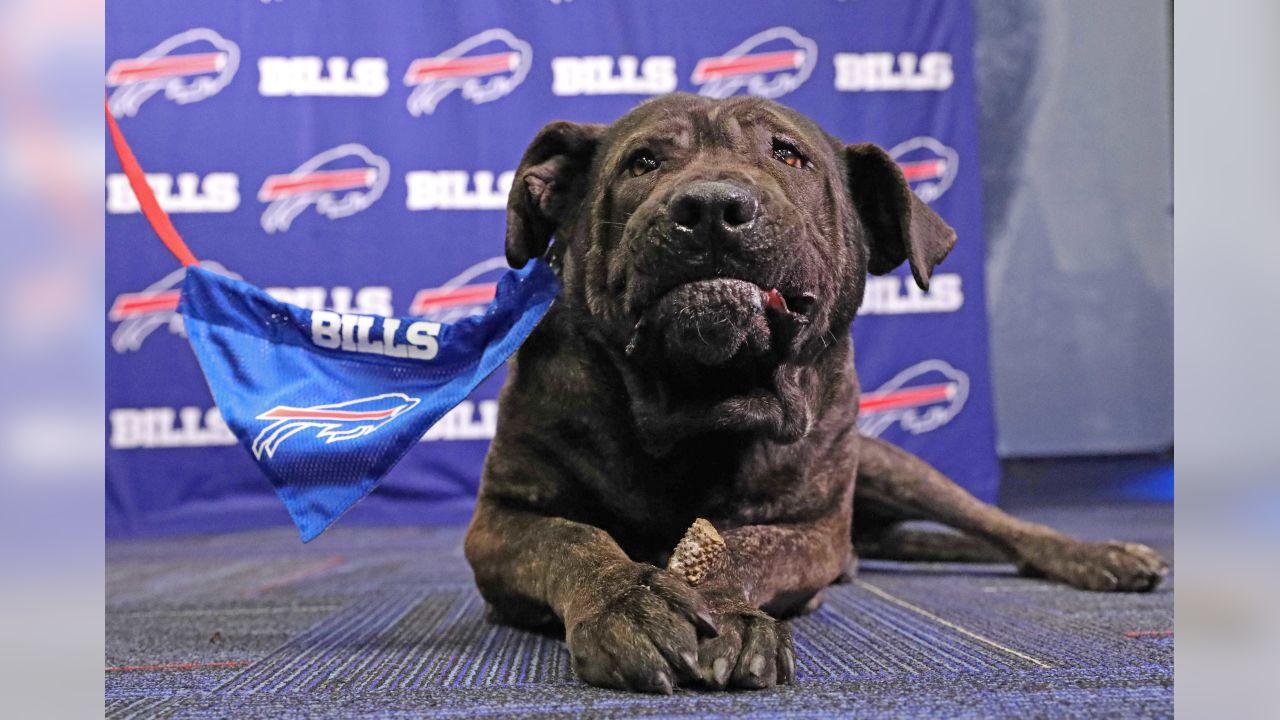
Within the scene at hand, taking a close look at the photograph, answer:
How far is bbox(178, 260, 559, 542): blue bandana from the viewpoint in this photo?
218 centimetres

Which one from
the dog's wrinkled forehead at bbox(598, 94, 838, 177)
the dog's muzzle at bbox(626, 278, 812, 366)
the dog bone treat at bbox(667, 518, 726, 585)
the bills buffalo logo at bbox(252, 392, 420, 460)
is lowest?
the dog bone treat at bbox(667, 518, 726, 585)

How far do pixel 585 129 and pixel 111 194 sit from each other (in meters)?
4.33

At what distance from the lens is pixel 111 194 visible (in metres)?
5.52

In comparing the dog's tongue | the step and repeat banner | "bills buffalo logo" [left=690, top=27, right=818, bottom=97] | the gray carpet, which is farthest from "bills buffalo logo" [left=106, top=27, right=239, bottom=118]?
the dog's tongue

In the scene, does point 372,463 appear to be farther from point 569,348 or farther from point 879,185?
point 879,185

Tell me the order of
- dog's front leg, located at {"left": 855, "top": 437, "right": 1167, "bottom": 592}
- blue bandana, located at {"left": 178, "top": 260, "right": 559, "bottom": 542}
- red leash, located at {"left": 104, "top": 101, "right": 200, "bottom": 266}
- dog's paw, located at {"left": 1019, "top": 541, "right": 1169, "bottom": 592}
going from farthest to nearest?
dog's front leg, located at {"left": 855, "top": 437, "right": 1167, "bottom": 592} < dog's paw, located at {"left": 1019, "top": 541, "right": 1169, "bottom": 592} < red leash, located at {"left": 104, "top": 101, "right": 200, "bottom": 266} < blue bandana, located at {"left": 178, "top": 260, "right": 559, "bottom": 542}

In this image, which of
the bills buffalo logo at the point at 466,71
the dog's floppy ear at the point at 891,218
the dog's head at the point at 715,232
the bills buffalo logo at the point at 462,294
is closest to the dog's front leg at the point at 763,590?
the dog's head at the point at 715,232

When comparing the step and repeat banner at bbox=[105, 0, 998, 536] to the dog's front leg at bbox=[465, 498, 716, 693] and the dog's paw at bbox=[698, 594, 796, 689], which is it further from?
the dog's paw at bbox=[698, 594, 796, 689]

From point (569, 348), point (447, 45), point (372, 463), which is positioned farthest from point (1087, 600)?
point (447, 45)

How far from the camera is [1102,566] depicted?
2.75 meters

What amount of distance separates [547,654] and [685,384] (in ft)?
1.92

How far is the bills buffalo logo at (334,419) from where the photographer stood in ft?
7.18

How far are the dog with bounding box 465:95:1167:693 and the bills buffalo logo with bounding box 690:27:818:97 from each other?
3.77 metres
